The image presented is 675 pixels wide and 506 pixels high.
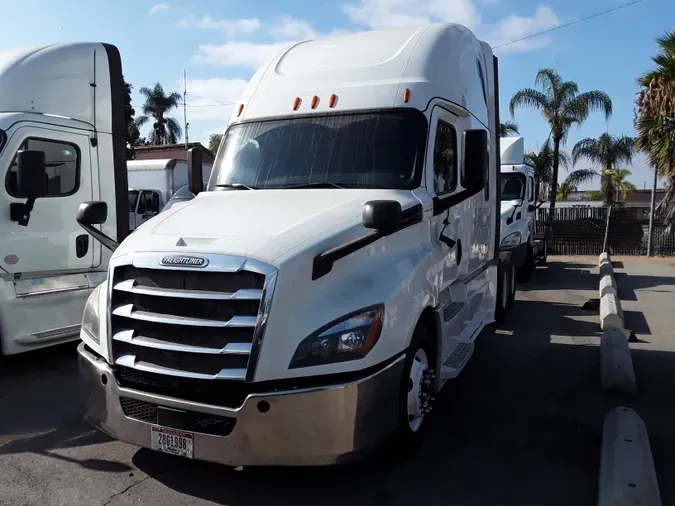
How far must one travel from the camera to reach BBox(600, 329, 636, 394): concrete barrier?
5.98 meters

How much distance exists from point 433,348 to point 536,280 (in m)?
11.9

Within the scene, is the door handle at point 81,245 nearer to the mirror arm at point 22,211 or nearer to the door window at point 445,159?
the mirror arm at point 22,211

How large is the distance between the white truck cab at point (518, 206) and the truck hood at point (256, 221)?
759 centimetres

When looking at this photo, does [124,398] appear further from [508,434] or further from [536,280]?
[536,280]

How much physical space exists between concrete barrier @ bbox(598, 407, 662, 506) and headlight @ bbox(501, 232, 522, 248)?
7668 mm

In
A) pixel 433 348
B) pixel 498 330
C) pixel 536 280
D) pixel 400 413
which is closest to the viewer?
pixel 400 413

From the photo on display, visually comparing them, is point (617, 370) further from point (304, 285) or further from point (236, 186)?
point (236, 186)

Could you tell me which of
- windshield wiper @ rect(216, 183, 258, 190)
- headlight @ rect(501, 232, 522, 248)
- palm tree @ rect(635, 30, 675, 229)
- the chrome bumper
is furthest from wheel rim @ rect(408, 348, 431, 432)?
palm tree @ rect(635, 30, 675, 229)

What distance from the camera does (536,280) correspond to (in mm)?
15727

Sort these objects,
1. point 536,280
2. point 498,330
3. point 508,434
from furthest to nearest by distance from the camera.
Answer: point 536,280
point 498,330
point 508,434

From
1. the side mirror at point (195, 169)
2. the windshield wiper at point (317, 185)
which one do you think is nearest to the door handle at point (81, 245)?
the side mirror at point (195, 169)

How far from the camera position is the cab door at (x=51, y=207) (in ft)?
20.9

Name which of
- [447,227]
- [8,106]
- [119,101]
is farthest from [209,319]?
[119,101]

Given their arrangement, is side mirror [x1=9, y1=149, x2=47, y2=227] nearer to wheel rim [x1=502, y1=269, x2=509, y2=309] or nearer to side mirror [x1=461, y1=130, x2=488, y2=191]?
side mirror [x1=461, y1=130, x2=488, y2=191]
